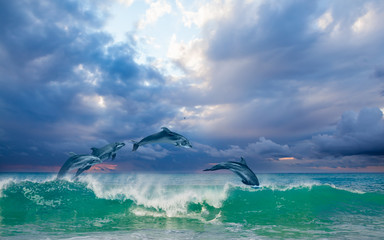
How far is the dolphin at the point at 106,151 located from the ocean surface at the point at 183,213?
8.86 feet

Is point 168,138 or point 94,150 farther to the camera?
point 94,150

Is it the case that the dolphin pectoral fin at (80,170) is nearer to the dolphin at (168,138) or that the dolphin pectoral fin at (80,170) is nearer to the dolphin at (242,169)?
the dolphin at (168,138)

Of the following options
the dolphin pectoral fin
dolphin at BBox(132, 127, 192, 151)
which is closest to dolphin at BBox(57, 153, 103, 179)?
the dolphin pectoral fin

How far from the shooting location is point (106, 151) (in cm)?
1498

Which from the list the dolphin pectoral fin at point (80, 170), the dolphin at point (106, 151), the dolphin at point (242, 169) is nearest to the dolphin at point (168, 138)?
the dolphin at point (242, 169)

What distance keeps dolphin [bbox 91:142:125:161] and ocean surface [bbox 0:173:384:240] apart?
2701 mm

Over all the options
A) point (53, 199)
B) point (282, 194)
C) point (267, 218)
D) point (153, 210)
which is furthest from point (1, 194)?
point (282, 194)

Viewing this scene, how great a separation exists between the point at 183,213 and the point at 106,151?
594cm

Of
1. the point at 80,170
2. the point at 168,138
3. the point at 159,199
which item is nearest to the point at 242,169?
the point at 168,138

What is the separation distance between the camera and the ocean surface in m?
9.48

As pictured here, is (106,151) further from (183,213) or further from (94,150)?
(183,213)

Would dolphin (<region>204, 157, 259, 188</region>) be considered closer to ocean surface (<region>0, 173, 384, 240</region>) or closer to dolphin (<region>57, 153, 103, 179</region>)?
ocean surface (<region>0, 173, 384, 240</region>)

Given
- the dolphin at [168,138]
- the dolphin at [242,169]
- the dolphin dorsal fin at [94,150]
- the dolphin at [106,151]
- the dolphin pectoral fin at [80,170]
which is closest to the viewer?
the dolphin at [168,138]

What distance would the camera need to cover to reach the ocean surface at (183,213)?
31.1ft
